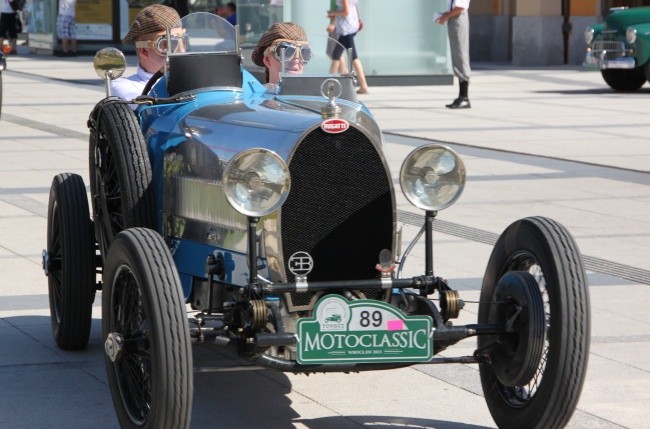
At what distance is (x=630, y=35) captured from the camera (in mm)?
21281

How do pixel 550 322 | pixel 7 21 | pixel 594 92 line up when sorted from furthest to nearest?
pixel 7 21, pixel 594 92, pixel 550 322

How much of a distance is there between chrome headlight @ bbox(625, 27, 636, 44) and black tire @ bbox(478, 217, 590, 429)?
17.1m

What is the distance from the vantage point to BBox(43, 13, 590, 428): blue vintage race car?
4.43m

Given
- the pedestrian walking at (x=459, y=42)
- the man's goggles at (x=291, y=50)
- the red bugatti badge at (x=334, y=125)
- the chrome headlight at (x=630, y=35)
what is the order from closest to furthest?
the red bugatti badge at (x=334, y=125), the man's goggles at (x=291, y=50), the pedestrian walking at (x=459, y=42), the chrome headlight at (x=630, y=35)

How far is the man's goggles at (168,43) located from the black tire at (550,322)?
1.82 metres

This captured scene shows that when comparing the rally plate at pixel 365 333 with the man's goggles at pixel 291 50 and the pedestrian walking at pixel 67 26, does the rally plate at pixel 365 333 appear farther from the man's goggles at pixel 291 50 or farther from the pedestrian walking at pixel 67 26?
the pedestrian walking at pixel 67 26

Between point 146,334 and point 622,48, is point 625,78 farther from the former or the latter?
point 146,334

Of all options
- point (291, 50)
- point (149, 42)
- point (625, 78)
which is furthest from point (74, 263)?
point (625, 78)

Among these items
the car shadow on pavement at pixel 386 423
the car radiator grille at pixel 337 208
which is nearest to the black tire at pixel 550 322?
the car shadow on pavement at pixel 386 423

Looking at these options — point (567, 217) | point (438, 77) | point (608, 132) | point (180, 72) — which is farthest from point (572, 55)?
point (180, 72)

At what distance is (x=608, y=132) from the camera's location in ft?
50.8

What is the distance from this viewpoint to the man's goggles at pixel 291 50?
5710 mm

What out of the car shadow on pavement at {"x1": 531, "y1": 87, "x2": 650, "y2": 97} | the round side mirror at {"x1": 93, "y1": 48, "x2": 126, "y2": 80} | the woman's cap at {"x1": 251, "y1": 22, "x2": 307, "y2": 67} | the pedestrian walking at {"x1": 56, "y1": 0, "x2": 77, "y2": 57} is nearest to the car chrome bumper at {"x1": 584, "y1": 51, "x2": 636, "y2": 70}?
the car shadow on pavement at {"x1": 531, "y1": 87, "x2": 650, "y2": 97}

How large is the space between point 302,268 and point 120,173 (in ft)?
3.33
